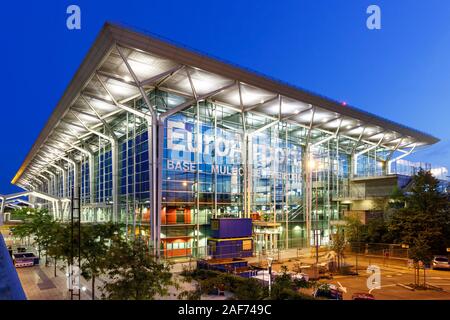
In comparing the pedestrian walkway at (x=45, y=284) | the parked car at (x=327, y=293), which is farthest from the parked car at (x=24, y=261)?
the parked car at (x=327, y=293)

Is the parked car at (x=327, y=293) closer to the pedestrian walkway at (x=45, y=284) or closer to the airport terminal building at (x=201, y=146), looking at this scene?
the pedestrian walkway at (x=45, y=284)

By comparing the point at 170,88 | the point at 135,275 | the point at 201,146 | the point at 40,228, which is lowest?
the point at 40,228

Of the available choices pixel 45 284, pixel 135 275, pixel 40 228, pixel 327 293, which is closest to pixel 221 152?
pixel 40 228

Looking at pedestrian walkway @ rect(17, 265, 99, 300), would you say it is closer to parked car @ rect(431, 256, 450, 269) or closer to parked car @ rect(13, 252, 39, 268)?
parked car @ rect(13, 252, 39, 268)

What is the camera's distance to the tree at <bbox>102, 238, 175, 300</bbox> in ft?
39.1

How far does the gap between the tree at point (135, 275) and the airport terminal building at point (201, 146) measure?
1759cm

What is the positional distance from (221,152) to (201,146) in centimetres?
269

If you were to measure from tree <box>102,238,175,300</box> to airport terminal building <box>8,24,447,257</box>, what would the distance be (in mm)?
17586

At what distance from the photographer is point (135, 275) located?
12133 millimetres

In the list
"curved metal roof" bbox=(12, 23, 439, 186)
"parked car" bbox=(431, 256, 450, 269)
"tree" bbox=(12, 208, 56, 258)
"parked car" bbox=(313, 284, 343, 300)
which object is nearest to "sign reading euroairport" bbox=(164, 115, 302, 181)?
"curved metal roof" bbox=(12, 23, 439, 186)

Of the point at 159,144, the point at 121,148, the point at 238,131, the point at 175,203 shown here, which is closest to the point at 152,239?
the point at 175,203

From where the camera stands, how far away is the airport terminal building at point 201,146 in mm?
31812

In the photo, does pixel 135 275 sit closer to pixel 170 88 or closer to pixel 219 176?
pixel 170 88
